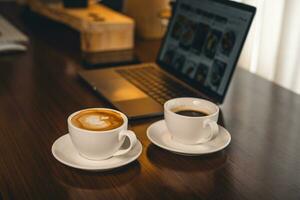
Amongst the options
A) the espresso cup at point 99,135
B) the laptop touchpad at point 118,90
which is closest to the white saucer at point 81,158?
the espresso cup at point 99,135

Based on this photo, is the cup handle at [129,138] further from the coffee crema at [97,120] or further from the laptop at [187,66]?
the laptop at [187,66]

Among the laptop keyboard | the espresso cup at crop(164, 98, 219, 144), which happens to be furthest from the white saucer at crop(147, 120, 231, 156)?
the laptop keyboard

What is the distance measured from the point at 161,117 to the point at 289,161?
0.28m

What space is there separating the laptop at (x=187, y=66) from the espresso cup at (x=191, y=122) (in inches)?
5.3

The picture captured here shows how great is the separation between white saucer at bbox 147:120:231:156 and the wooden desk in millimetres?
16

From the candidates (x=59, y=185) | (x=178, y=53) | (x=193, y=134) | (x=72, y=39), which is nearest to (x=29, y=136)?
(x=59, y=185)

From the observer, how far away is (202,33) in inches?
44.2

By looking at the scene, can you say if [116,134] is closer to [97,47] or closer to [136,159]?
[136,159]

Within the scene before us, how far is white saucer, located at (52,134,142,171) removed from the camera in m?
0.75

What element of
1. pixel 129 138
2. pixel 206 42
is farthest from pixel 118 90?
pixel 129 138

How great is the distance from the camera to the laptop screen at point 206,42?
3.33 feet

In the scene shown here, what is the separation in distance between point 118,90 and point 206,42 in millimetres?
236

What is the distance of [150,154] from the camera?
82 centimetres

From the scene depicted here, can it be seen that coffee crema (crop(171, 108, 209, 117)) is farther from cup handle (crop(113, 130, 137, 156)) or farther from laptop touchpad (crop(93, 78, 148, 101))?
laptop touchpad (crop(93, 78, 148, 101))
